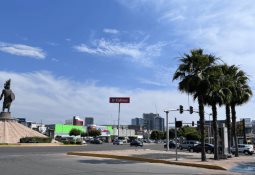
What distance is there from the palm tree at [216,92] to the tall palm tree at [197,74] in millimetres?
518

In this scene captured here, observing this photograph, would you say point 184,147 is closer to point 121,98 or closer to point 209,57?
point 209,57

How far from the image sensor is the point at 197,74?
27.4 metres

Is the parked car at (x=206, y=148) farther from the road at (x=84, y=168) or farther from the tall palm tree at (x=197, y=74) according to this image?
the road at (x=84, y=168)

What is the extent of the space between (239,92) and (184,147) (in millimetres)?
24206

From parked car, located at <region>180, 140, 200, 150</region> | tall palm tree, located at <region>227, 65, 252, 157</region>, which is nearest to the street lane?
tall palm tree, located at <region>227, 65, 252, 157</region>

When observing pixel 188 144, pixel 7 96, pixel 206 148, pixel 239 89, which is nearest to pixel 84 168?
pixel 239 89

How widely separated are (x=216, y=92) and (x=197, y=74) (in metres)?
2.95

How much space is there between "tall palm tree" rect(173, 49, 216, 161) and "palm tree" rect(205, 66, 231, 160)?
52cm

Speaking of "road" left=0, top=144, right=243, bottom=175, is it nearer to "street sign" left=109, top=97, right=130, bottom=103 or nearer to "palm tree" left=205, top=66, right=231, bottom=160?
"palm tree" left=205, top=66, right=231, bottom=160

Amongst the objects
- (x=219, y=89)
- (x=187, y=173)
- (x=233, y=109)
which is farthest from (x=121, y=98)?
(x=187, y=173)

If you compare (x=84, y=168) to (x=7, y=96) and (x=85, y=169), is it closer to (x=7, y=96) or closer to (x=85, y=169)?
(x=85, y=169)

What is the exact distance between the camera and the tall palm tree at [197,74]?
2753 centimetres

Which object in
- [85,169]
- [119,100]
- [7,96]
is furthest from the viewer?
[119,100]

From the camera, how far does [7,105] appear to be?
64188mm
